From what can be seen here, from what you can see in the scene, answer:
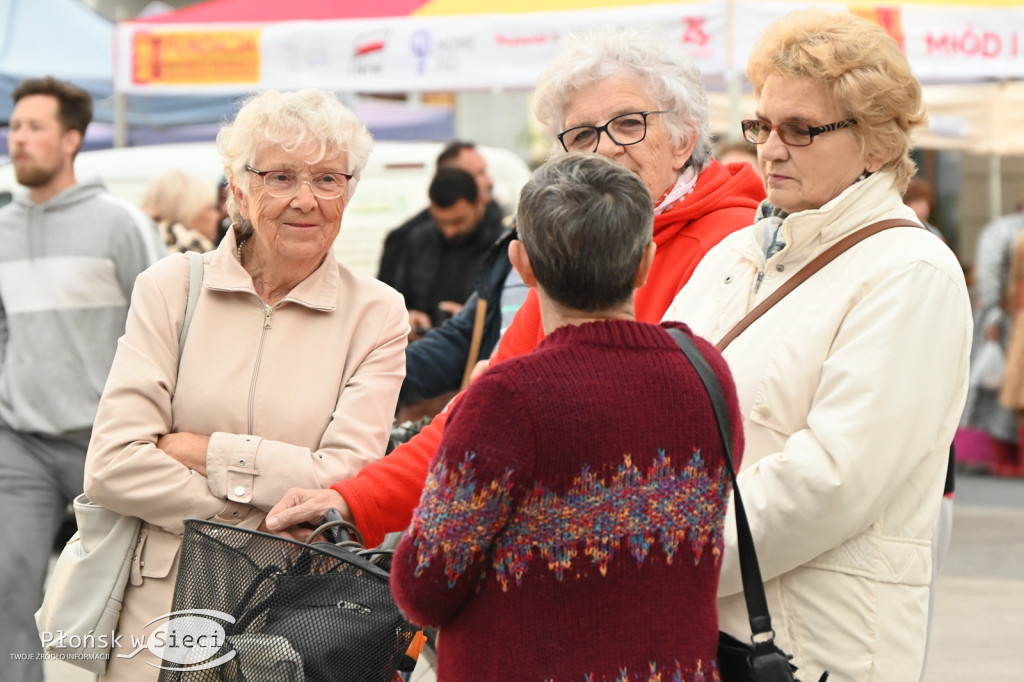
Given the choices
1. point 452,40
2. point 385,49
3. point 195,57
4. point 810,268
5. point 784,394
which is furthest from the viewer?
point 195,57

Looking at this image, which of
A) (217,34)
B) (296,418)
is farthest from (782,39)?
(217,34)

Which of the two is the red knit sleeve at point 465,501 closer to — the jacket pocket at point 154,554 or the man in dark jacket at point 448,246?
the jacket pocket at point 154,554

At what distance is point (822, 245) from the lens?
8.71ft

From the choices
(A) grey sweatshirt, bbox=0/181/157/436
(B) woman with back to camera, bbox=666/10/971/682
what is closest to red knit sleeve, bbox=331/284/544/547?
(B) woman with back to camera, bbox=666/10/971/682

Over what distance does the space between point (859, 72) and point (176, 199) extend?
20.8ft

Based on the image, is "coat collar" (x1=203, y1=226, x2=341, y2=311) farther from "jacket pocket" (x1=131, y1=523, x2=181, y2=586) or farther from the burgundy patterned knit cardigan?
the burgundy patterned knit cardigan

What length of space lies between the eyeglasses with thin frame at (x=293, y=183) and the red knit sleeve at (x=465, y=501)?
1179 millimetres

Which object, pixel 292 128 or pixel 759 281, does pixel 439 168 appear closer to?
pixel 292 128

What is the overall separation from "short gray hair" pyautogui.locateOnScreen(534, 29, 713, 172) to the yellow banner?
18.5 ft

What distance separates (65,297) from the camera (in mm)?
5211

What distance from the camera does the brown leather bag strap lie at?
2.61m

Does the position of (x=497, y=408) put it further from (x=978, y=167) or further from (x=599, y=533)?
(x=978, y=167)

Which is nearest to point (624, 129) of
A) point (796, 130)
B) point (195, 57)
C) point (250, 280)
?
point (796, 130)

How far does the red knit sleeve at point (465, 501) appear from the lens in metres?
2.00
